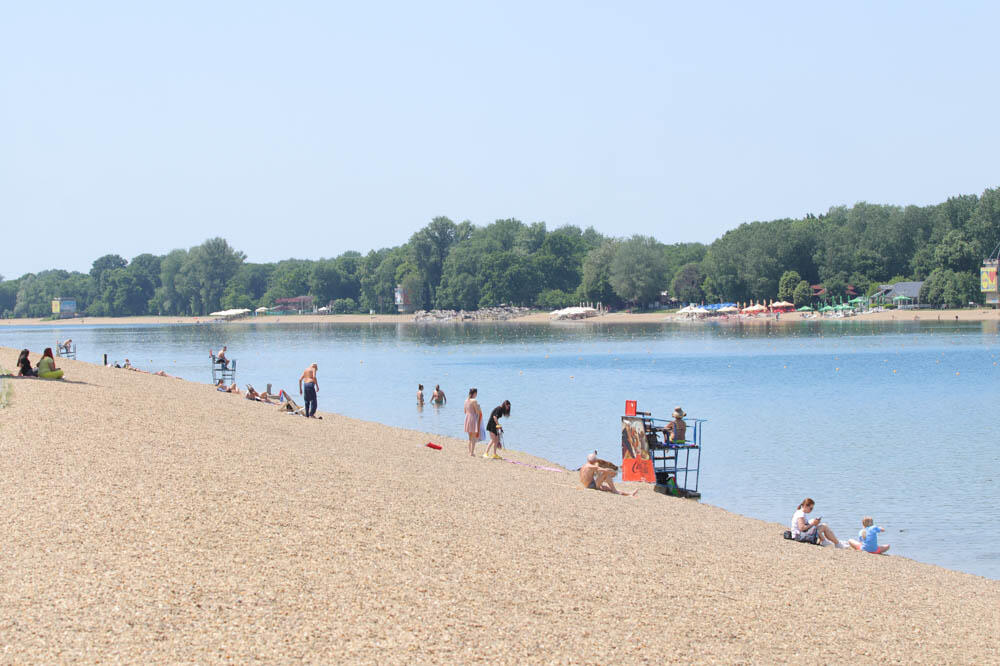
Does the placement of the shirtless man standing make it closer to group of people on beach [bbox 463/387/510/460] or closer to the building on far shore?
group of people on beach [bbox 463/387/510/460]

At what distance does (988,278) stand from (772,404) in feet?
318

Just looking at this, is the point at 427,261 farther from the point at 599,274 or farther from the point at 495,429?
the point at 495,429

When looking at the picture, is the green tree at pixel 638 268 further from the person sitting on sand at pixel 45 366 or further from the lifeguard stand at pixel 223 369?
the person sitting on sand at pixel 45 366

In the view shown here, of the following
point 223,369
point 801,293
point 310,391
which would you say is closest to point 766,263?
point 801,293

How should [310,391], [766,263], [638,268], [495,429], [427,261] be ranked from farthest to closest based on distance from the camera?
[427,261], [638,268], [766,263], [310,391], [495,429]

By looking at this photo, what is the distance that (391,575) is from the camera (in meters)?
11.0

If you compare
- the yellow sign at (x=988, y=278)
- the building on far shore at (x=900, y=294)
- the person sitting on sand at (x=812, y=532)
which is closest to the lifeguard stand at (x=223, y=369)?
the person sitting on sand at (x=812, y=532)

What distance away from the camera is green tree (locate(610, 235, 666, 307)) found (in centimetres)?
16150

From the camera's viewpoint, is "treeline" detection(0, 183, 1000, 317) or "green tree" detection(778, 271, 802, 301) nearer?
"treeline" detection(0, 183, 1000, 317)

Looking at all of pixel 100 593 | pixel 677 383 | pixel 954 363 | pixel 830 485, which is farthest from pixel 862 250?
pixel 100 593

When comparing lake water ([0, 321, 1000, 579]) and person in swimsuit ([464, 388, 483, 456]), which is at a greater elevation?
person in swimsuit ([464, 388, 483, 456])

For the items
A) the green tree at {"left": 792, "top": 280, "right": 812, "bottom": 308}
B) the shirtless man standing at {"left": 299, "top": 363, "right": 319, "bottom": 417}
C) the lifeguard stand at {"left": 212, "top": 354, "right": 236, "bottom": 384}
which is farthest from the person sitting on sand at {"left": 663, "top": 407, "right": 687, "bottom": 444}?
the green tree at {"left": 792, "top": 280, "right": 812, "bottom": 308}

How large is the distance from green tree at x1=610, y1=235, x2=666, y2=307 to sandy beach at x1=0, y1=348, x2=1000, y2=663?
14418 centimetres

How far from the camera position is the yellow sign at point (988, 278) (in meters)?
124
